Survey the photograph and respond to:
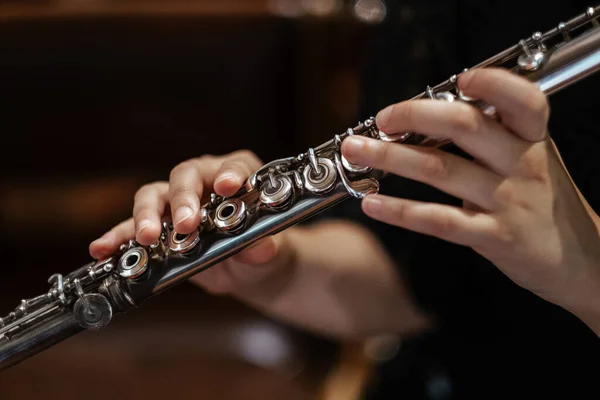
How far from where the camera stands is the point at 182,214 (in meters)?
0.48

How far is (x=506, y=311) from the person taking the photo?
70 centimetres

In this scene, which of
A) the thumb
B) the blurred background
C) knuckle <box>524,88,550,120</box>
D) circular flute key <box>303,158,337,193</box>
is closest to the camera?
knuckle <box>524,88,550,120</box>

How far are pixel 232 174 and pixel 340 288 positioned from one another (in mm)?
354

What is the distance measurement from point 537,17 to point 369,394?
553 mm

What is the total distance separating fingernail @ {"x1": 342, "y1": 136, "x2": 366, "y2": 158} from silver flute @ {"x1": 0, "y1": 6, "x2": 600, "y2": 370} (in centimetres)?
3

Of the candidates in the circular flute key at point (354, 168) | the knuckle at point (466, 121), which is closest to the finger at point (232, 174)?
the circular flute key at point (354, 168)

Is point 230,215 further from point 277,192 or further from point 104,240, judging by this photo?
point 104,240

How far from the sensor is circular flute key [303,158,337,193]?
0.46m

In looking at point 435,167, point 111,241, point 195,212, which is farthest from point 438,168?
point 111,241

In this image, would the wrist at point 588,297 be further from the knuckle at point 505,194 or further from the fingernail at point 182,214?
the fingernail at point 182,214

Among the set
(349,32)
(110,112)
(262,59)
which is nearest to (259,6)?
(262,59)

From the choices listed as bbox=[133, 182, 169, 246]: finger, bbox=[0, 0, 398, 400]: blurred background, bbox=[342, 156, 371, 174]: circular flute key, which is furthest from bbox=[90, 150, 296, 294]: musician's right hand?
bbox=[0, 0, 398, 400]: blurred background

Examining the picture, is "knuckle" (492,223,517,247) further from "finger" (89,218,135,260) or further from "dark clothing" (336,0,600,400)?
"finger" (89,218,135,260)

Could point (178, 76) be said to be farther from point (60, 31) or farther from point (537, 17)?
point (537, 17)
